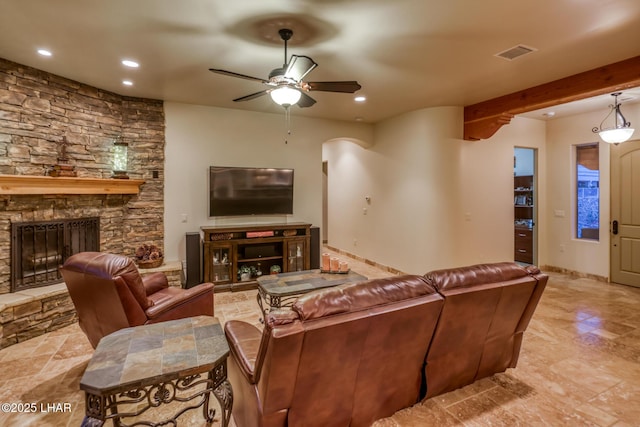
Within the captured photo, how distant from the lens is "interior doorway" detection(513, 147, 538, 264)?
6383 millimetres

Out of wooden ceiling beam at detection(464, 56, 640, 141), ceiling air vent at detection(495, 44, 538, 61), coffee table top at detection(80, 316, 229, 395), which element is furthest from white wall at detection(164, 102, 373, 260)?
coffee table top at detection(80, 316, 229, 395)

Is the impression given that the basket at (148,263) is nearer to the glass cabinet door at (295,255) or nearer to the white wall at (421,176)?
the white wall at (421,176)

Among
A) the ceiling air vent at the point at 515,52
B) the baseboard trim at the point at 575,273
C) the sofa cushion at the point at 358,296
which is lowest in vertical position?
the baseboard trim at the point at 575,273

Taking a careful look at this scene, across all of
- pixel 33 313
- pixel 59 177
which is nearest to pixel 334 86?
pixel 59 177

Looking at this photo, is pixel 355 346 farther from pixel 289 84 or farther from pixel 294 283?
pixel 289 84

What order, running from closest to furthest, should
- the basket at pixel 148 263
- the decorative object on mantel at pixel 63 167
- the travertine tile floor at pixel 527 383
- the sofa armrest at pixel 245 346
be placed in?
the sofa armrest at pixel 245 346
the travertine tile floor at pixel 527 383
the decorative object on mantel at pixel 63 167
the basket at pixel 148 263

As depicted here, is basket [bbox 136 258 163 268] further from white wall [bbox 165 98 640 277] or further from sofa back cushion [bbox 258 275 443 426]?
sofa back cushion [bbox 258 275 443 426]

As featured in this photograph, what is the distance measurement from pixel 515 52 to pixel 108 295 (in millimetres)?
4170

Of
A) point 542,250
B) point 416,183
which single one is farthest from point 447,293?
point 542,250

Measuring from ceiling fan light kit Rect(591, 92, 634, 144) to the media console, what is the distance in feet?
14.7

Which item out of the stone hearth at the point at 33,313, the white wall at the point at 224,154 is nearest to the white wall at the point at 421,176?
the white wall at the point at 224,154

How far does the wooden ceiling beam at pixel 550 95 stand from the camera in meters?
3.53

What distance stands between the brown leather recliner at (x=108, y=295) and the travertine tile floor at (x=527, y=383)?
0.53m

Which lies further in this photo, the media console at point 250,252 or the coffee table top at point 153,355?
the media console at point 250,252
